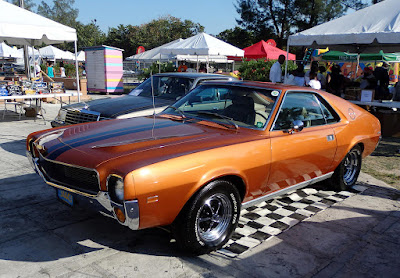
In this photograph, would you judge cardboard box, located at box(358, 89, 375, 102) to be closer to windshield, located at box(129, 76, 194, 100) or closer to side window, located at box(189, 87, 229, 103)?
windshield, located at box(129, 76, 194, 100)

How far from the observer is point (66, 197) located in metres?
3.21

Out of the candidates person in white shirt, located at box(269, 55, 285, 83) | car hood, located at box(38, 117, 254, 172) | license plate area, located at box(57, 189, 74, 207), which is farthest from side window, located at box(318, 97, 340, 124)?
person in white shirt, located at box(269, 55, 285, 83)

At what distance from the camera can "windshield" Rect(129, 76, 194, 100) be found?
682 cm

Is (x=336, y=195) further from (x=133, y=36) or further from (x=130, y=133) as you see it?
(x=133, y=36)

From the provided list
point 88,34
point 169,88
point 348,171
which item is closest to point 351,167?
point 348,171

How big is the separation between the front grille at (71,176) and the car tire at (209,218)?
80 centimetres

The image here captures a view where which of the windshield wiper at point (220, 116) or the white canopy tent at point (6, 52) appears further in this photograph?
the white canopy tent at point (6, 52)

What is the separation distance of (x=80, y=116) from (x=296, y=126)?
414 centimetres

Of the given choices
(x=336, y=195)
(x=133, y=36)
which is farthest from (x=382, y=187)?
(x=133, y=36)

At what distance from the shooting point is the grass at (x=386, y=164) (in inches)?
235

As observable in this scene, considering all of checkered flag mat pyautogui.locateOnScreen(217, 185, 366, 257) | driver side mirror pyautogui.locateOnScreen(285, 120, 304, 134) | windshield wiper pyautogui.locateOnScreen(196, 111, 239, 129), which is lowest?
checkered flag mat pyautogui.locateOnScreen(217, 185, 366, 257)

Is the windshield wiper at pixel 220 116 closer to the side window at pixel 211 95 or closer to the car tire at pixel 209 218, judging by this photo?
the side window at pixel 211 95

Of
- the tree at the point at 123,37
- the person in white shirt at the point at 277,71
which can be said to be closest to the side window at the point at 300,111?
the person in white shirt at the point at 277,71

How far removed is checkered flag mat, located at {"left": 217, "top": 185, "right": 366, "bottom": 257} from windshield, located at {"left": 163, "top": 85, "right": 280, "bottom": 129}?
1113mm
